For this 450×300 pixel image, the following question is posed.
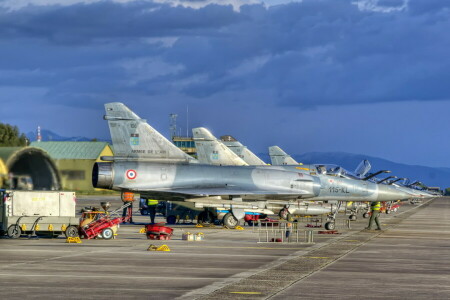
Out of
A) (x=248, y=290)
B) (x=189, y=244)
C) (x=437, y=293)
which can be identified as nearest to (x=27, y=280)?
(x=248, y=290)

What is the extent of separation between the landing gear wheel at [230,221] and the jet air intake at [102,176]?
6.27 metres

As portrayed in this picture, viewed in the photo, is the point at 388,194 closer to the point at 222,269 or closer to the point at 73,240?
the point at 73,240

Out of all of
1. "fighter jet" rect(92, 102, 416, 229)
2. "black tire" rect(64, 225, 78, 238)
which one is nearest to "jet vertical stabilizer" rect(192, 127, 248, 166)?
"fighter jet" rect(92, 102, 416, 229)

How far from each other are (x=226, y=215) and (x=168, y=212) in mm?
5131

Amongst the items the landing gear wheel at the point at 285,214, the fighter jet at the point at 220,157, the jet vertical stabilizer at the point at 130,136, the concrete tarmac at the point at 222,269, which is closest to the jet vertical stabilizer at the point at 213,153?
the fighter jet at the point at 220,157

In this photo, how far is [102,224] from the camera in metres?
34.6

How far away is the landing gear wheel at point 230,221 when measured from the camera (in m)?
44.9

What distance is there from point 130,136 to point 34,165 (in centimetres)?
1090

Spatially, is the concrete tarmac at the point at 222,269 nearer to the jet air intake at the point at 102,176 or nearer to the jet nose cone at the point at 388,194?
the jet air intake at the point at 102,176

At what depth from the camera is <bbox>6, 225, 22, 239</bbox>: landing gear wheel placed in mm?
33688

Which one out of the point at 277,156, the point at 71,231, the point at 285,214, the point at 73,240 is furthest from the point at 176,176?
the point at 277,156

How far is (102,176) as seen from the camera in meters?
42.6

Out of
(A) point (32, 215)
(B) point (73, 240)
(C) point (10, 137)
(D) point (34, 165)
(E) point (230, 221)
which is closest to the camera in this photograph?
(B) point (73, 240)

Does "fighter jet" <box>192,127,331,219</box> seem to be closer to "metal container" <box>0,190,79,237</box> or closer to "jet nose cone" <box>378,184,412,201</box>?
"jet nose cone" <box>378,184,412,201</box>
